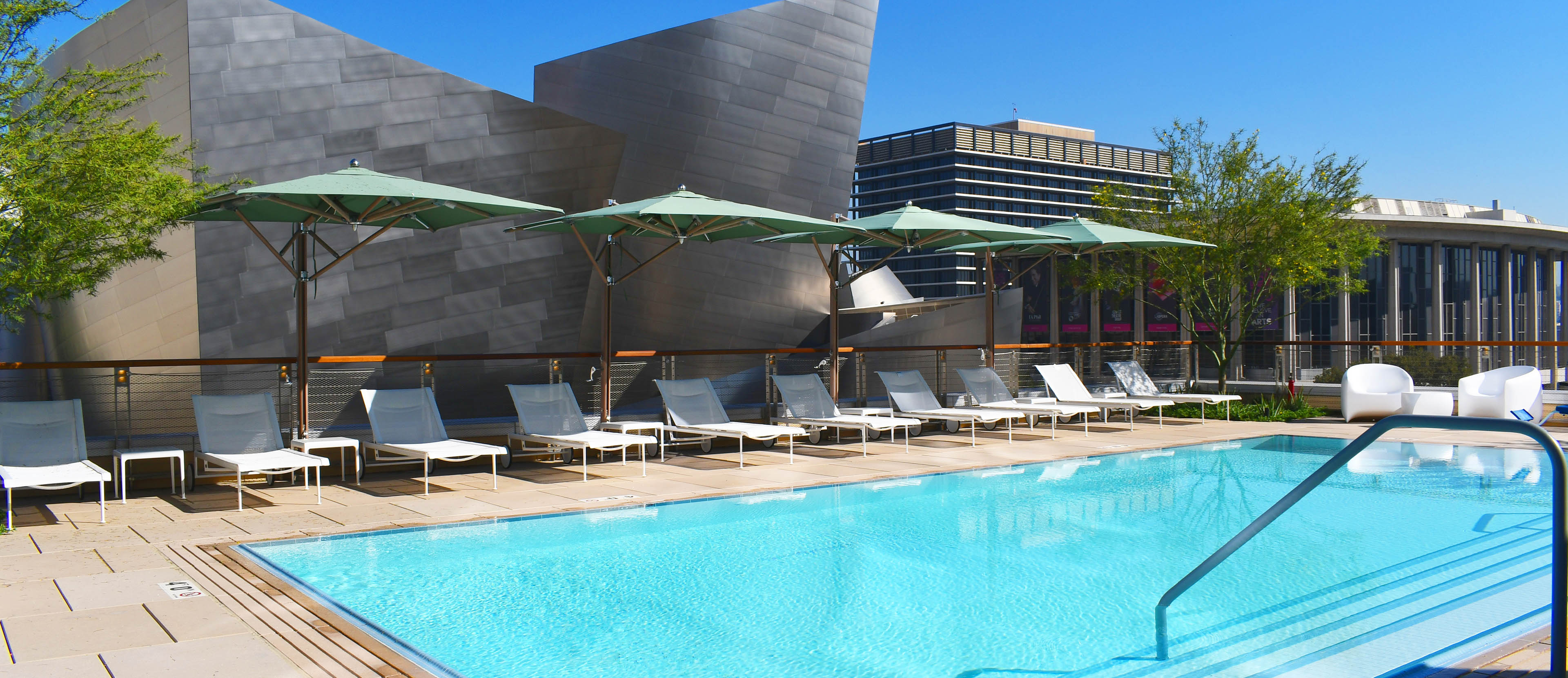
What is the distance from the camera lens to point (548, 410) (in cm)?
872

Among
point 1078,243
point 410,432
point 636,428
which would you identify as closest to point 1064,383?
point 1078,243

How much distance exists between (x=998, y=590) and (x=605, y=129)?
9.71 m

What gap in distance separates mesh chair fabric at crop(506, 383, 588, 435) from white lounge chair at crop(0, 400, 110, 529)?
3.04m

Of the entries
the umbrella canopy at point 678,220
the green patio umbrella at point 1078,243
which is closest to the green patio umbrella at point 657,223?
the umbrella canopy at point 678,220

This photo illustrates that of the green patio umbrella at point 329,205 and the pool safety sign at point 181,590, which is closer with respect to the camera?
the pool safety sign at point 181,590

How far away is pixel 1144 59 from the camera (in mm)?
30422

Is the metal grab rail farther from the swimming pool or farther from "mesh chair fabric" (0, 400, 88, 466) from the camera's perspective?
"mesh chair fabric" (0, 400, 88, 466)

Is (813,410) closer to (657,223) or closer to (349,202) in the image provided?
(657,223)

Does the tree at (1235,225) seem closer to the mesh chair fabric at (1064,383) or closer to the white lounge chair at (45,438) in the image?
the mesh chair fabric at (1064,383)

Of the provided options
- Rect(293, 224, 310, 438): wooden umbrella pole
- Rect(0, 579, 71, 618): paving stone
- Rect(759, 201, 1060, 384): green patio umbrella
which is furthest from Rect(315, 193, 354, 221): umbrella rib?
Rect(759, 201, 1060, 384): green patio umbrella

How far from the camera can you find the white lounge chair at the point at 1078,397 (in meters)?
12.0

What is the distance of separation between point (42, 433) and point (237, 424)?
1185 millimetres

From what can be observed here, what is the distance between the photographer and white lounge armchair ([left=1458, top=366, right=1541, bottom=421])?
1088cm

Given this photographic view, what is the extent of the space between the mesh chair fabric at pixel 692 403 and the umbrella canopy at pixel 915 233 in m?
1.94
